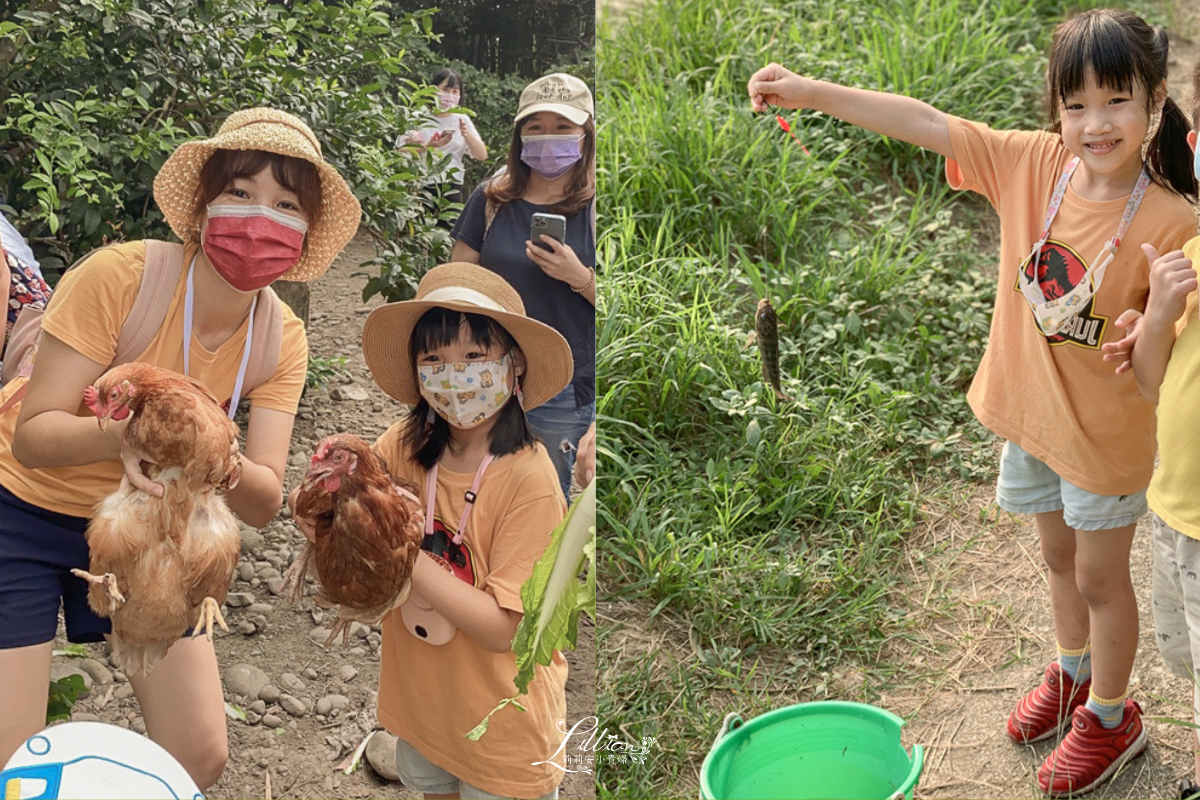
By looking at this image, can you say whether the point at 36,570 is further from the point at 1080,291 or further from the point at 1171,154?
the point at 1171,154

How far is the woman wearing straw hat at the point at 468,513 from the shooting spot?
7.30ft

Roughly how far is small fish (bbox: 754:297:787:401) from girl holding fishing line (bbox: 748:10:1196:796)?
22.2 inches

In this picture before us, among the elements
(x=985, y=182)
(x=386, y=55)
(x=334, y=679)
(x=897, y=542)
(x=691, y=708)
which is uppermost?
(x=386, y=55)

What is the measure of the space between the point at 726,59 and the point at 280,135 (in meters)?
3.60

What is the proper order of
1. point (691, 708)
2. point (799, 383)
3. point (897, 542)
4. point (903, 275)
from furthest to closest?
point (903, 275)
point (799, 383)
point (897, 542)
point (691, 708)

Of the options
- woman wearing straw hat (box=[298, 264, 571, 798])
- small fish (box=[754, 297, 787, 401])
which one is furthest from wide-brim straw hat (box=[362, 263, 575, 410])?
small fish (box=[754, 297, 787, 401])

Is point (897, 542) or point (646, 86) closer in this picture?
point (897, 542)

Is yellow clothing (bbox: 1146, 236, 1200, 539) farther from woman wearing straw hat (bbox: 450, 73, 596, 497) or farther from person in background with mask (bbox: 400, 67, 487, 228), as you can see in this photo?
person in background with mask (bbox: 400, 67, 487, 228)

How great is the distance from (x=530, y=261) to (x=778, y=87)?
89 centimetres

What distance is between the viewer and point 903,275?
4.66 m

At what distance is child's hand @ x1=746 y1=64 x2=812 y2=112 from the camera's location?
109 inches

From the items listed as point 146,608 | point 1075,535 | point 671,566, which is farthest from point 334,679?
point 1075,535

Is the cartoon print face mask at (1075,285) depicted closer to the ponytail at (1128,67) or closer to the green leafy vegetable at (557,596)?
the ponytail at (1128,67)

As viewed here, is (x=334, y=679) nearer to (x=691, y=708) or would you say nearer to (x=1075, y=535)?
(x=691, y=708)
